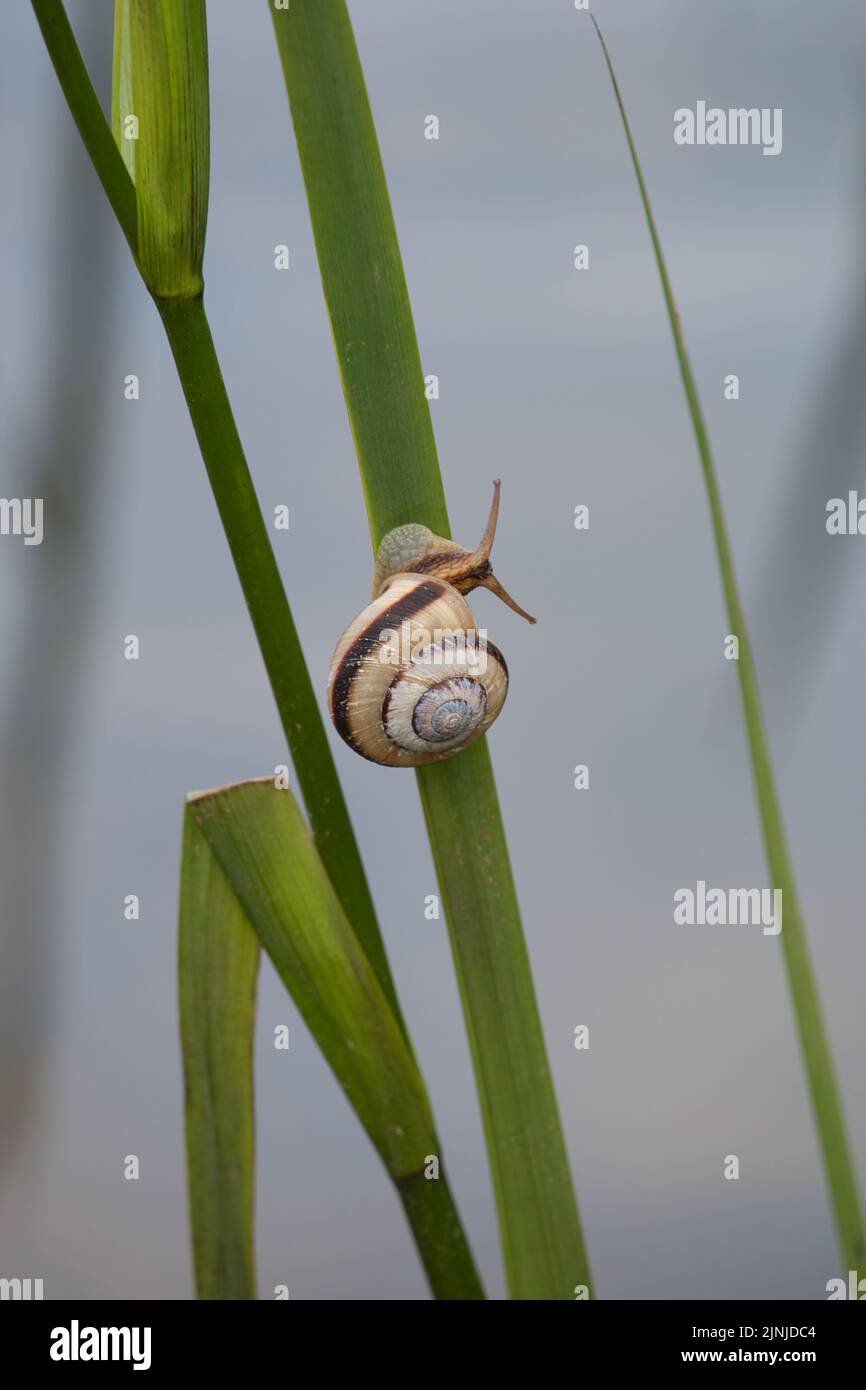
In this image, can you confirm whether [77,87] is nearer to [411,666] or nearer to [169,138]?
[169,138]

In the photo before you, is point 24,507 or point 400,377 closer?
point 400,377

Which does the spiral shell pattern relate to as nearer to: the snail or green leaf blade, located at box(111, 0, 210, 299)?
the snail

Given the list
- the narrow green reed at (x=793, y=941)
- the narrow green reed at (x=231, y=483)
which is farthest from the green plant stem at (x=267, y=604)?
the narrow green reed at (x=793, y=941)

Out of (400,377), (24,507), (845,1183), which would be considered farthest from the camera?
(24,507)

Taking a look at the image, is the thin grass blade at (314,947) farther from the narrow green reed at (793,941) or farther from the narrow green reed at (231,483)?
the narrow green reed at (793,941)

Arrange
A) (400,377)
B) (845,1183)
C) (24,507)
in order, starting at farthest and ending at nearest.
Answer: (24,507) < (400,377) < (845,1183)

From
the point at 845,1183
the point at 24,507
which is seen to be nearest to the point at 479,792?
the point at 845,1183
